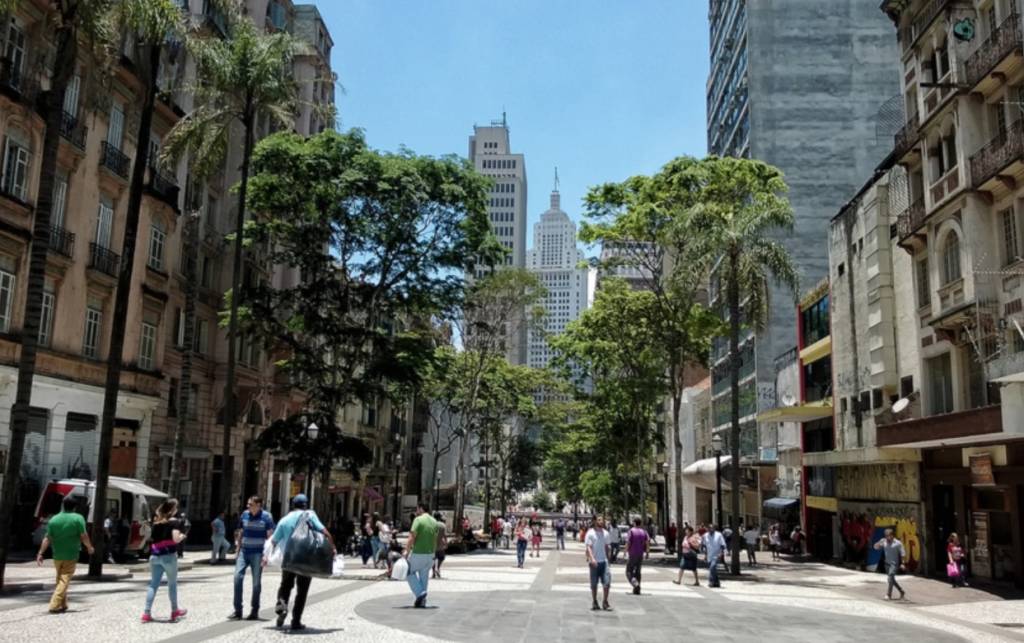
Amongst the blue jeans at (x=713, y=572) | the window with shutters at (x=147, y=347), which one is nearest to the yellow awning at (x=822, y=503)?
the blue jeans at (x=713, y=572)

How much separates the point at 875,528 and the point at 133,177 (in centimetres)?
2758

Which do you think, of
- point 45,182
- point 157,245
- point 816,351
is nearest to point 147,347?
point 157,245

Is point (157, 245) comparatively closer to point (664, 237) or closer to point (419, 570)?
point (664, 237)

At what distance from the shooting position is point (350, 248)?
103 ft

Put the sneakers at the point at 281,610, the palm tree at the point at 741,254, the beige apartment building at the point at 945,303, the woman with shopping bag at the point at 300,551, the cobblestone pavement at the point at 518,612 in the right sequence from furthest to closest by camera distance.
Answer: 1. the palm tree at the point at 741,254
2. the beige apartment building at the point at 945,303
3. the cobblestone pavement at the point at 518,612
4. the sneakers at the point at 281,610
5. the woman with shopping bag at the point at 300,551

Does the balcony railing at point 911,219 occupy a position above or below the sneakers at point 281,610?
above

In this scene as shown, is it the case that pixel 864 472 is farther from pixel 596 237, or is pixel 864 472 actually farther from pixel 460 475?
pixel 460 475

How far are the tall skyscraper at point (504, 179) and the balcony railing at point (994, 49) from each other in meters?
99.0

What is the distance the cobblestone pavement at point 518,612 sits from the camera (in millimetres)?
11969

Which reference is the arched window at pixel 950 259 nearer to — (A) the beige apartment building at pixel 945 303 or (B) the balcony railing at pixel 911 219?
(A) the beige apartment building at pixel 945 303

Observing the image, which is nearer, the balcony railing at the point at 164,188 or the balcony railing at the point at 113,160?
the balcony railing at the point at 113,160

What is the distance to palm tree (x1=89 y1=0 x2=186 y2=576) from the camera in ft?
58.9

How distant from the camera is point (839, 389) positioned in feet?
117

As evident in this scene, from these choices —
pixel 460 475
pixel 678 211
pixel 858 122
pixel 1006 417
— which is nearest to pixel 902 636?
pixel 1006 417
